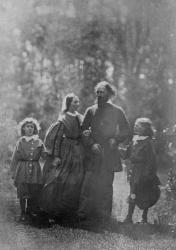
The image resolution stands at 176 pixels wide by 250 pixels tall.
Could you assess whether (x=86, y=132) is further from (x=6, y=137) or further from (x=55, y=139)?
(x=6, y=137)

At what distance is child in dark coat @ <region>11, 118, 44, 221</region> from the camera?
8.92 m

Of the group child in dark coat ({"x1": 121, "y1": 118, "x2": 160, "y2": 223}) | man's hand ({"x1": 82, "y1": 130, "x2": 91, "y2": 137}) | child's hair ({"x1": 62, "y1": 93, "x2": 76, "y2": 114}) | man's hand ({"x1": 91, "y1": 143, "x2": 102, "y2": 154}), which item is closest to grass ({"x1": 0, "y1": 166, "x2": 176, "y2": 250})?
child in dark coat ({"x1": 121, "y1": 118, "x2": 160, "y2": 223})

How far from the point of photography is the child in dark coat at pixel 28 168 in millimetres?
8922

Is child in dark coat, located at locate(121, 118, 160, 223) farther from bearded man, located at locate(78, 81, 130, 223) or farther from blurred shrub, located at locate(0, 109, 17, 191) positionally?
blurred shrub, located at locate(0, 109, 17, 191)

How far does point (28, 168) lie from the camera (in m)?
8.95

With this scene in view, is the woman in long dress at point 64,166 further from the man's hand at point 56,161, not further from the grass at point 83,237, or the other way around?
the grass at point 83,237

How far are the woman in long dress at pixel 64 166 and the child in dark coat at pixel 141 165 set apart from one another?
3.10 ft

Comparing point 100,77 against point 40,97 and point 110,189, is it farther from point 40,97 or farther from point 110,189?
point 110,189

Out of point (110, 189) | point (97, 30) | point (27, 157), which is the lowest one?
point (110, 189)

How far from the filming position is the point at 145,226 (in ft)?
28.1

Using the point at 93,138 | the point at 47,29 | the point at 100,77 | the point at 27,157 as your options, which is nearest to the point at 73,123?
the point at 93,138

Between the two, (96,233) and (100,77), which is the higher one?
(100,77)

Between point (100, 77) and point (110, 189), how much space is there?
54.7 feet

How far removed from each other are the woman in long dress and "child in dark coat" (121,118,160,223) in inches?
37.2
